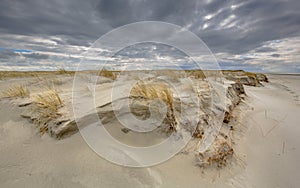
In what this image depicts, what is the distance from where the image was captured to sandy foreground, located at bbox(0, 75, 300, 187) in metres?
1.61

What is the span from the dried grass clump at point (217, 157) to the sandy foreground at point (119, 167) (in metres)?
0.07

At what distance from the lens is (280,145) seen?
2.37 m

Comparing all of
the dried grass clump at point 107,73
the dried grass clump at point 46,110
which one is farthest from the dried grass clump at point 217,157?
the dried grass clump at point 107,73

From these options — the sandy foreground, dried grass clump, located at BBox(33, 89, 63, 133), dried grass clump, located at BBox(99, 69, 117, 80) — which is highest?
dried grass clump, located at BBox(99, 69, 117, 80)

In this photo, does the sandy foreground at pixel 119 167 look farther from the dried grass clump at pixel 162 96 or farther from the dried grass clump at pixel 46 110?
the dried grass clump at pixel 162 96

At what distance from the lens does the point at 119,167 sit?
177 cm

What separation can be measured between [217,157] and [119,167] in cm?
122

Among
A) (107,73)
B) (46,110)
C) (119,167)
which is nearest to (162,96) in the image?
(119,167)

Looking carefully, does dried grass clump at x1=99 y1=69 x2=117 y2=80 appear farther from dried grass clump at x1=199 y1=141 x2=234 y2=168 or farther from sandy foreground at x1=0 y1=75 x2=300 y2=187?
dried grass clump at x1=199 y1=141 x2=234 y2=168

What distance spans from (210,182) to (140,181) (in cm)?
78

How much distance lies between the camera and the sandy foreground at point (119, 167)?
1.61m

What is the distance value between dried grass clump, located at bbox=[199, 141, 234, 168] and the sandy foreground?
74 millimetres

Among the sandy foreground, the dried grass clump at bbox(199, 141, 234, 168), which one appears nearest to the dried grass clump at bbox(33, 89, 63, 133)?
the sandy foreground

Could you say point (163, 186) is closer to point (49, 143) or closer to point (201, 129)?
Answer: point (201, 129)
